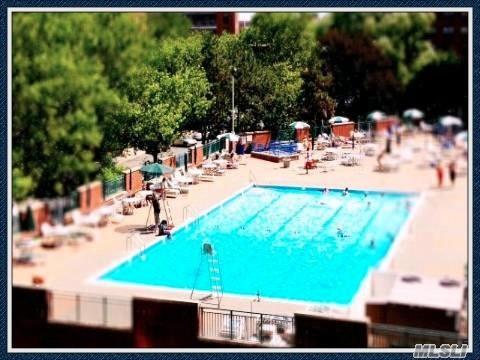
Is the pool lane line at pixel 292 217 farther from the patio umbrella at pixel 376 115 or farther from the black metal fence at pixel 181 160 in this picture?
the patio umbrella at pixel 376 115

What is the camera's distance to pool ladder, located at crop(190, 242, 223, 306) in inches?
425

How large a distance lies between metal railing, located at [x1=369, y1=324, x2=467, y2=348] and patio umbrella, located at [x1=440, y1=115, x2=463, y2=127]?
1.62 meters

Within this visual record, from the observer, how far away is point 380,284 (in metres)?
7.68

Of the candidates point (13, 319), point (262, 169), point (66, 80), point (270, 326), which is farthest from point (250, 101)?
point (13, 319)

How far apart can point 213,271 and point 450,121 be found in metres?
4.50

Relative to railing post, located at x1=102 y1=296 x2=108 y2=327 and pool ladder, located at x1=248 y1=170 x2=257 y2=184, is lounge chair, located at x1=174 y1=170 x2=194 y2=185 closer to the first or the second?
pool ladder, located at x1=248 y1=170 x2=257 y2=184

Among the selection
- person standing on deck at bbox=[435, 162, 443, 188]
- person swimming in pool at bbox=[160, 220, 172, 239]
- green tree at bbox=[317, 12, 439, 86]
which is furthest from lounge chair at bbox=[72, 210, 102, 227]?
person swimming in pool at bbox=[160, 220, 172, 239]

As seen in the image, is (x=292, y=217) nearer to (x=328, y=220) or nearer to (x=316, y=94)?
(x=328, y=220)

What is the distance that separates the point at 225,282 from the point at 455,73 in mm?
4519

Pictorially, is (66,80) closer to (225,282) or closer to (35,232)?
(35,232)

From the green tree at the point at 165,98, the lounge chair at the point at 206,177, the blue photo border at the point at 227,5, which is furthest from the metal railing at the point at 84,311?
the lounge chair at the point at 206,177

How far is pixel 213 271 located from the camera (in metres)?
11.4

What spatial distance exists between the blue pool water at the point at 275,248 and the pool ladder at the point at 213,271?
59 mm

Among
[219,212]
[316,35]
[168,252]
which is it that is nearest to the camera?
[316,35]
